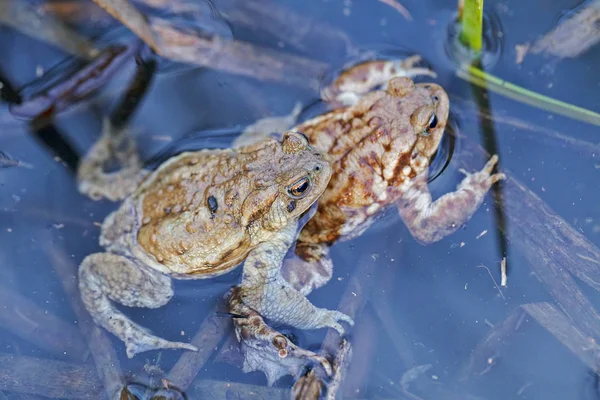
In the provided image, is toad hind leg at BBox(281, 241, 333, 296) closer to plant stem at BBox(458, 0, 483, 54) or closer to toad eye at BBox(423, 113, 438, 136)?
toad eye at BBox(423, 113, 438, 136)

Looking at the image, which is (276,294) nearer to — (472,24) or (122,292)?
(122,292)

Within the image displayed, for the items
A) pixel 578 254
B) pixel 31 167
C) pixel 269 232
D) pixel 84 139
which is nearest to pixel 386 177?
pixel 269 232

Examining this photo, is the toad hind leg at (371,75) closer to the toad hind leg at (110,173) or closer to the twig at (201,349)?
the toad hind leg at (110,173)

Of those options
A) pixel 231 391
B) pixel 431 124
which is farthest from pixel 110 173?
pixel 431 124

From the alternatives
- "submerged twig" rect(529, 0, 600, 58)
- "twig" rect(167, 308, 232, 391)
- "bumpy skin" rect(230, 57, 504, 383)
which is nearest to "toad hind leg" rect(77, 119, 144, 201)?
"twig" rect(167, 308, 232, 391)

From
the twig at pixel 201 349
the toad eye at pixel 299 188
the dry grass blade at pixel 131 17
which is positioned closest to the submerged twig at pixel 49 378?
the twig at pixel 201 349
